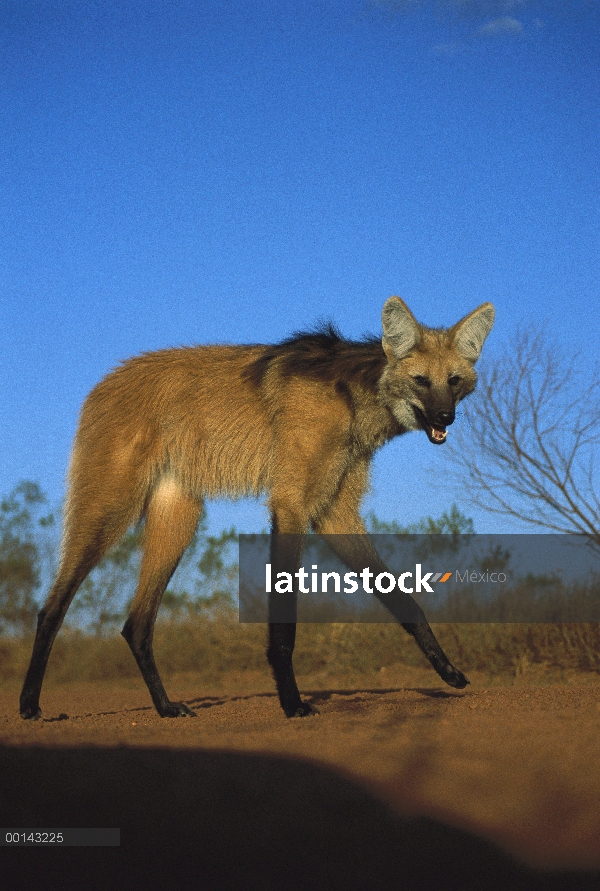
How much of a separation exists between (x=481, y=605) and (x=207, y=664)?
3184 millimetres

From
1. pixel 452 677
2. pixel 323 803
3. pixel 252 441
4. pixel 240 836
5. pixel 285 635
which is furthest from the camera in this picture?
pixel 252 441

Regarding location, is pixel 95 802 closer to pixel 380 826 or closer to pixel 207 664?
pixel 380 826

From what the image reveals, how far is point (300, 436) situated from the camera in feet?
18.7

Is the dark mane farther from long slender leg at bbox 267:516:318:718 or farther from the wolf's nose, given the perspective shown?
long slender leg at bbox 267:516:318:718

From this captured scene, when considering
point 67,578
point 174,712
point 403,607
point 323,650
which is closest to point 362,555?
point 403,607

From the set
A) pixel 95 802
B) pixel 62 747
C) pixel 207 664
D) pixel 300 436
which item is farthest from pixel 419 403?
pixel 207 664

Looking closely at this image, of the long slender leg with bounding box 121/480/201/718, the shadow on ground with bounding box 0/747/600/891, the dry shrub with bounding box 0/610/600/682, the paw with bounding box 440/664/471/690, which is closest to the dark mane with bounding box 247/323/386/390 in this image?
the long slender leg with bounding box 121/480/201/718

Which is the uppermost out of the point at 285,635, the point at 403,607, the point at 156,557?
the point at 156,557

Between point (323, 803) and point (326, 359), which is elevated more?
point (326, 359)

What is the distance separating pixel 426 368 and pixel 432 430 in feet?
1.30

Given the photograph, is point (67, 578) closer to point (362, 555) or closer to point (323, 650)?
point (362, 555)

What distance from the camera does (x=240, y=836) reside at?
276 cm

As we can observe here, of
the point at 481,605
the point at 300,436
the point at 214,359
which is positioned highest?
the point at 214,359

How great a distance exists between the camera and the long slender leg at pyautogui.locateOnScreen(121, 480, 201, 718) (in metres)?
6.00
